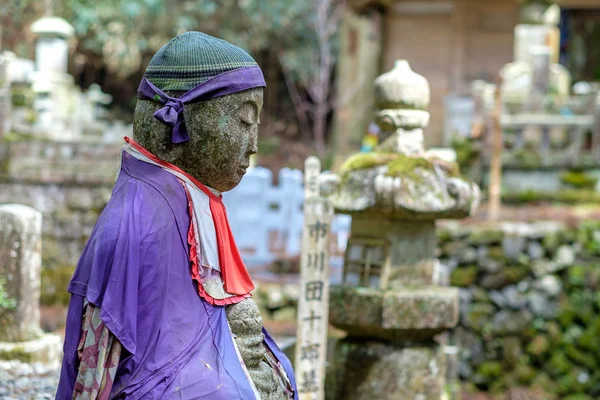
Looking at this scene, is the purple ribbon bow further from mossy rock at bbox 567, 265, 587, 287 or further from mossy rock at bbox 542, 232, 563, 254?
mossy rock at bbox 567, 265, 587, 287

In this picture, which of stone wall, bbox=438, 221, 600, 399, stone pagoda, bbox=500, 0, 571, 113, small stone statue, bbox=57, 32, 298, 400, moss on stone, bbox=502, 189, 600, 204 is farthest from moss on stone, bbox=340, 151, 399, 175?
moss on stone, bbox=502, 189, 600, 204

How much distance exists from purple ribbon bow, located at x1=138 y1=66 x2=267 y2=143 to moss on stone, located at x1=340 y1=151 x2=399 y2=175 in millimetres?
2633

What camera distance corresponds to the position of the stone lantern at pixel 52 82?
14156 mm

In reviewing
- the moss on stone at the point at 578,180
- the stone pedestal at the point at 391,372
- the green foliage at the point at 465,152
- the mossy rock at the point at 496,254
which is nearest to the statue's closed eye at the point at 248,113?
the stone pedestal at the point at 391,372

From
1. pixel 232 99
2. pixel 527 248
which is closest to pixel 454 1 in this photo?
pixel 527 248

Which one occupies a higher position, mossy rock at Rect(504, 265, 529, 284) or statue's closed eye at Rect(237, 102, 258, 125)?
statue's closed eye at Rect(237, 102, 258, 125)

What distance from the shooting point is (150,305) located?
8.29 feet

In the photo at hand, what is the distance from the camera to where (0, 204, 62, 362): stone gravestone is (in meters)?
5.29

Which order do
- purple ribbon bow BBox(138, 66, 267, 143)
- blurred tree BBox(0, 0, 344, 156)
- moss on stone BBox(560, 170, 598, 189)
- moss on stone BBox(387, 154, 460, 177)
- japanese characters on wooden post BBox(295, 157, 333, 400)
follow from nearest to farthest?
purple ribbon bow BBox(138, 66, 267, 143) → japanese characters on wooden post BBox(295, 157, 333, 400) → moss on stone BBox(387, 154, 460, 177) → moss on stone BBox(560, 170, 598, 189) → blurred tree BBox(0, 0, 344, 156)

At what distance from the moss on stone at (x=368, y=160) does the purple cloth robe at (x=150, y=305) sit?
2.76 metres

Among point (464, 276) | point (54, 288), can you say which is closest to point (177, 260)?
point (54, 288)

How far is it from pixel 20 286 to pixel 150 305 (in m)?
3.14

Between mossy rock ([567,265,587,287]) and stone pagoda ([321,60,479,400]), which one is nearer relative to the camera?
stone pagoda ([321,60,479,400])

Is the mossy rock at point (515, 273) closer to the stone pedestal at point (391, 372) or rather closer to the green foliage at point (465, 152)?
the green foliage at point (465, 152)
